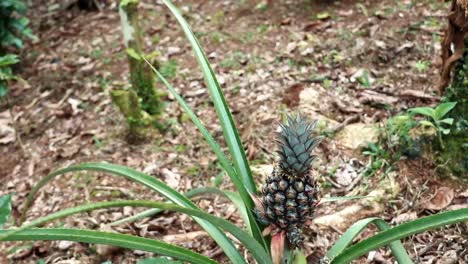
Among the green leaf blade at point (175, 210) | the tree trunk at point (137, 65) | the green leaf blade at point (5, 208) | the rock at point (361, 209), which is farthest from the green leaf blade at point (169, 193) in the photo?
the tree trunk at point (137, 65)

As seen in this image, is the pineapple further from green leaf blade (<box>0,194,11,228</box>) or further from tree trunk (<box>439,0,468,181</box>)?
tree trunk (<box>439,0,468,181</box>)

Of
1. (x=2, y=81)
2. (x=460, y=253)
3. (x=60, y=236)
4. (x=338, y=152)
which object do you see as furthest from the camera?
(x=2, y=81)

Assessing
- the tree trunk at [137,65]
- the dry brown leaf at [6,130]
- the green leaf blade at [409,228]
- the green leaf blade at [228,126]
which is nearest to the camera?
the green leaf blade at [409,228]

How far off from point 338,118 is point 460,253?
3.82ft

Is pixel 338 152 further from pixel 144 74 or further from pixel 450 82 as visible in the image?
pixel 144 74

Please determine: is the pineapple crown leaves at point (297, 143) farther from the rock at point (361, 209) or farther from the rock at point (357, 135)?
the rock at point (357, 135)

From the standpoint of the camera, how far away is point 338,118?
3182 mm

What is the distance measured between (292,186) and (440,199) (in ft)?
3.86

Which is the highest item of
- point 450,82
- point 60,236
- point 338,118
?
point 60,236

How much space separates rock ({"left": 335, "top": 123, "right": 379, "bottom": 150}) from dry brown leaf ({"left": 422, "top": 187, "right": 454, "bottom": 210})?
50 centimetres

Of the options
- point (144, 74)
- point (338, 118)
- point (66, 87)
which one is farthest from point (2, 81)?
point (338, 118)

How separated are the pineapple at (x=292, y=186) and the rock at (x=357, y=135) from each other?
1.27 meters

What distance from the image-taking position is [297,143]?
162 cm

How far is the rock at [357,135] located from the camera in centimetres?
292
